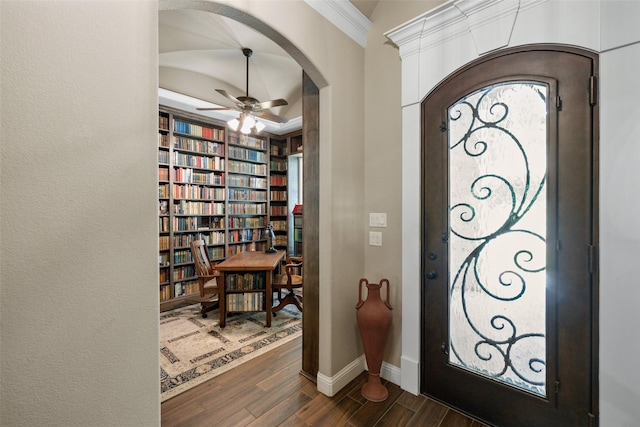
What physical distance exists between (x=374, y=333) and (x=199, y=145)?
407 centimetres

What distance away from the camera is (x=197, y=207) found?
449 cm

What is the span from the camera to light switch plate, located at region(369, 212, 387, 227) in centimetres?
216

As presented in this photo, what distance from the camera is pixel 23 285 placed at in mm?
837

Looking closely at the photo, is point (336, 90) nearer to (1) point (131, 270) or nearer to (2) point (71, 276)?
(1) point (131, 270)

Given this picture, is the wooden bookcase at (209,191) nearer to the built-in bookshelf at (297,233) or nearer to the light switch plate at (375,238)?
the built-in bookshelf at (297,233)

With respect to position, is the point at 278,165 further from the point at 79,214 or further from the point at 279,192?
the point at 79,214

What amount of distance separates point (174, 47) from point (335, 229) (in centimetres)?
315

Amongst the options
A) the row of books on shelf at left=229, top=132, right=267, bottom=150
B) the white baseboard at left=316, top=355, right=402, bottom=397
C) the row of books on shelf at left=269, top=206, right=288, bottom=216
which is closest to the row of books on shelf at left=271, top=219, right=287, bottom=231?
the row of books on shelf at left=269, top=206, right=288, bottom=216

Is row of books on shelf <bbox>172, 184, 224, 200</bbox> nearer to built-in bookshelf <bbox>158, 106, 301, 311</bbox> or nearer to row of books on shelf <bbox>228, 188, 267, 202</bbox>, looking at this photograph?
built-in bookshelf <bbox>158, 106, 301, 311</bbox>

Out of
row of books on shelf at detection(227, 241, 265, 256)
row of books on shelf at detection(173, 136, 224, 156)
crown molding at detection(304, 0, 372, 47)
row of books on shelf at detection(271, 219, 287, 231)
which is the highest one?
crown molding at detection(304, 0, 372, 47)

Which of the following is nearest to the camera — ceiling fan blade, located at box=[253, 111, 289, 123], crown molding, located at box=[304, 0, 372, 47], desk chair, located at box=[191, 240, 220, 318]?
crown molding, located at box=[304, 0, 372, 47]

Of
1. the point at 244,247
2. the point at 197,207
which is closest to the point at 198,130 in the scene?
the point at 197,207

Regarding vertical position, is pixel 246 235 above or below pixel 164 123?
below

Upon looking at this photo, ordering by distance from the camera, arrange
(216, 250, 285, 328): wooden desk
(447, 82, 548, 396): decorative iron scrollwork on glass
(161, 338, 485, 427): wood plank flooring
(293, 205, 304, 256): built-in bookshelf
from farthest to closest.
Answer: (293, 205, 304, 256): built-in bookshelf → (216, 250, 285, 328): wooden desk → (161, 338, 485, 427): wood plank flooring → (447, 82, 548, 396): decorative iron scrollwork on glass
